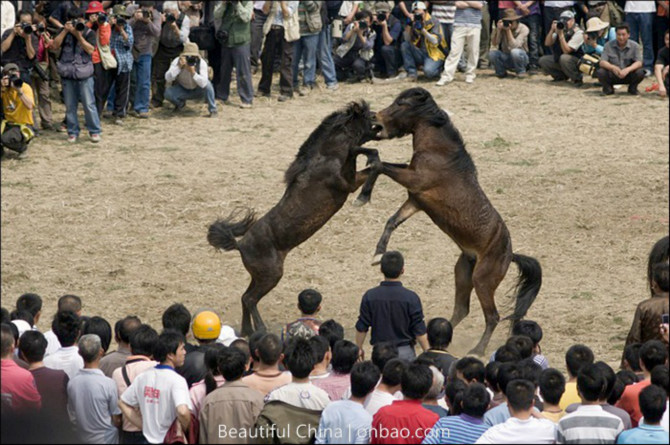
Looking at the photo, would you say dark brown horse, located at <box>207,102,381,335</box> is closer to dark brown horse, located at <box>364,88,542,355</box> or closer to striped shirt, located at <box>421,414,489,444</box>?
dark brown horse, located at <box>364,88,542,355</box>

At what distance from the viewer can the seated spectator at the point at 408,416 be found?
666 centimetres

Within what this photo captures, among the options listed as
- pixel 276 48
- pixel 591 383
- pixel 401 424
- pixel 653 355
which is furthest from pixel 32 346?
pixel 276 48

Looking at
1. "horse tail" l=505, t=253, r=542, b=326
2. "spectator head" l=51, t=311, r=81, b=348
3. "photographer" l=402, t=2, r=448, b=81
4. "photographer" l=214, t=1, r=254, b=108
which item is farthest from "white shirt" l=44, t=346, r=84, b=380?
"photographer" l=402, t=2, r=448, b=81

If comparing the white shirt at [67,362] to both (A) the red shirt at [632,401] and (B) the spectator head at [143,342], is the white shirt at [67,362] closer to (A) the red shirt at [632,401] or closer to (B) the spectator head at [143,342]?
(B) the spectator head at [143,342]

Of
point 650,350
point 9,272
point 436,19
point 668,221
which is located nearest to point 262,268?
point 9,272

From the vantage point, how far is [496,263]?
1102cm

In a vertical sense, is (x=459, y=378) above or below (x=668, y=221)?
above

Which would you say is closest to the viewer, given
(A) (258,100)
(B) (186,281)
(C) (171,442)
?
(C) (171,442)

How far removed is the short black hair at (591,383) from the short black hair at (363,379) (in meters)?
1.30

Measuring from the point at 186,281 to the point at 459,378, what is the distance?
6326mm

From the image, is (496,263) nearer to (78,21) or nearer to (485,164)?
(485,164)

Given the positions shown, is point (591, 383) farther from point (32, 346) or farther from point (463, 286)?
point (463, 286)

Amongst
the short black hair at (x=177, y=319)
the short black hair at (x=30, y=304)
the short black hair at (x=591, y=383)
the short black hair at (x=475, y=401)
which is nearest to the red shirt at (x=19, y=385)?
the short black hair at (x=177, y=319)

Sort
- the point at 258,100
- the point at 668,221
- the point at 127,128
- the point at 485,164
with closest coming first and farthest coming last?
the point at 668,221
the point at 485,164
the point at 127,128
the point at 258,100
